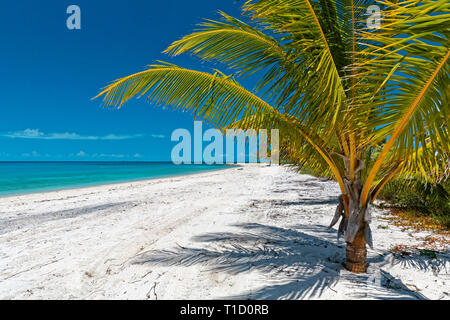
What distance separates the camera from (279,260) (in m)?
3.60

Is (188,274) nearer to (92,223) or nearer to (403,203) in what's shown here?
(92,223)

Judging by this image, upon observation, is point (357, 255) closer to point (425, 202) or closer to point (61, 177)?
point (425, 202)

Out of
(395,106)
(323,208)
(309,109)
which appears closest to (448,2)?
(395,106)

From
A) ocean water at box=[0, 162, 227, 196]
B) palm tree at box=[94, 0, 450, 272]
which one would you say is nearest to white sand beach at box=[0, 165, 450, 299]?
palm tree at box=[94, 0, 450, 272]

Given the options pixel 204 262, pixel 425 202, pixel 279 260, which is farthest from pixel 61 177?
pixel 425 202

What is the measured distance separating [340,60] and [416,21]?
108 centimetres

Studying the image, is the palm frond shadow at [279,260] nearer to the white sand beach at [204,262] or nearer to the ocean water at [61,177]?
the white sand beach at [204,262]

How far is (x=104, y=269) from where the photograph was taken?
339cm

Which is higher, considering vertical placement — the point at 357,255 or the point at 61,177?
the point at 357,255

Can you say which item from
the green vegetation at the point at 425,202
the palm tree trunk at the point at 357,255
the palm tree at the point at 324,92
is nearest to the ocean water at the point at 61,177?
the palm tree at the point at 324,92

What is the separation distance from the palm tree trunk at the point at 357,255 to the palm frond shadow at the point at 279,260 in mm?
93

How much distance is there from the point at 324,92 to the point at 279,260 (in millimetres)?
2365

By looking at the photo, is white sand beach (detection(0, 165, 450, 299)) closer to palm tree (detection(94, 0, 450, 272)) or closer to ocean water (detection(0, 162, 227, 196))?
palm tree (detection(94, 0, 450, 272))

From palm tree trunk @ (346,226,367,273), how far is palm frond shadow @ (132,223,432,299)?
0.09m
